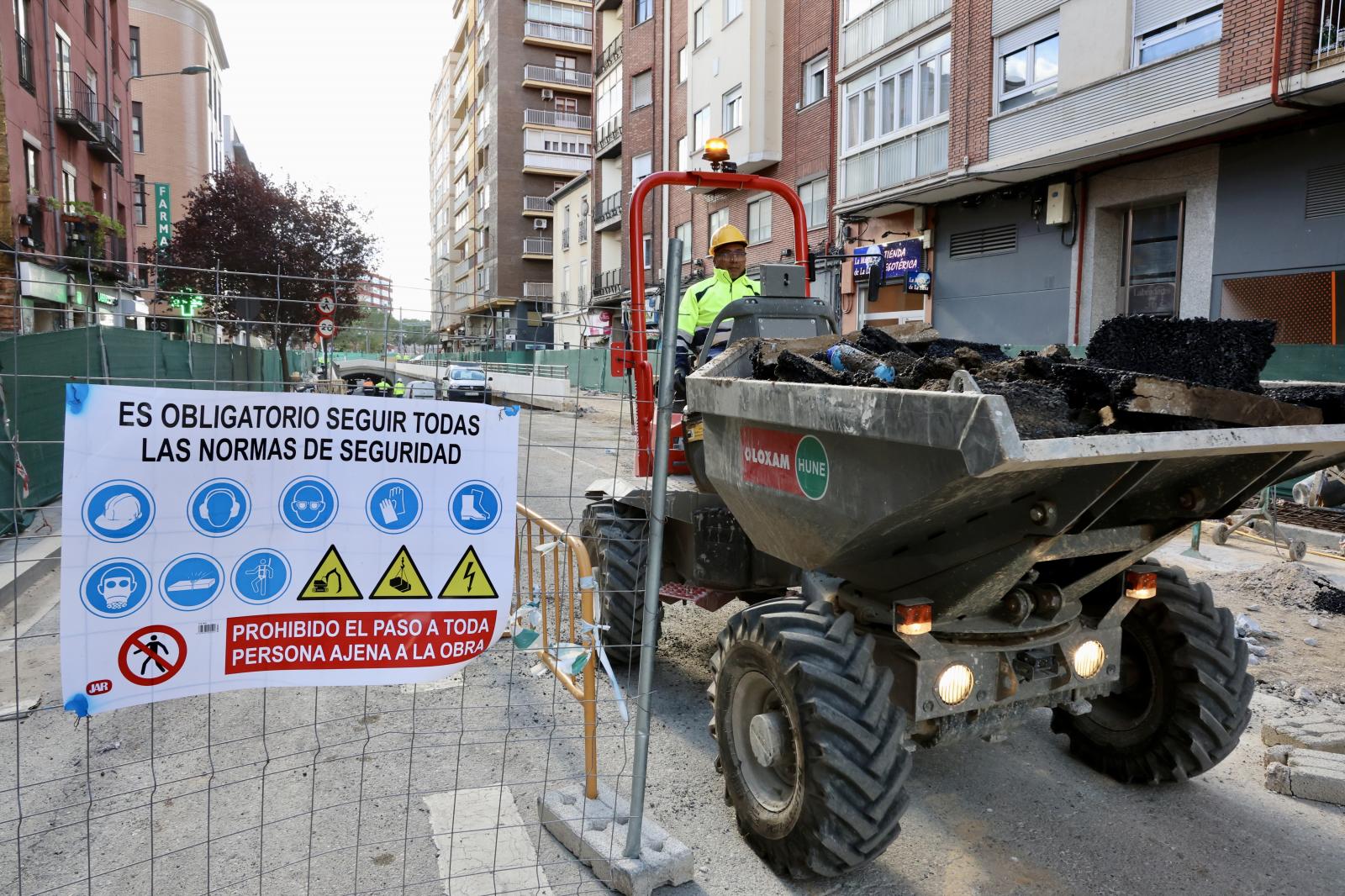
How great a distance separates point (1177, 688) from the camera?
143 inches

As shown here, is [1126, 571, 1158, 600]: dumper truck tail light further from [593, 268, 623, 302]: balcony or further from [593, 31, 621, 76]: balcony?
→ [593, 31, 621, 76]: balcony

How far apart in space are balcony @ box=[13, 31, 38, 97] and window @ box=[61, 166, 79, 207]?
9.00 feet

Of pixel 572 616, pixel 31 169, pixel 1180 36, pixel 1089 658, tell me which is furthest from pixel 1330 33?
pixel 31 169

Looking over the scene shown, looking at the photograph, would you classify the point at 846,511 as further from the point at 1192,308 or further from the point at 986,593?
the point at 1192,308

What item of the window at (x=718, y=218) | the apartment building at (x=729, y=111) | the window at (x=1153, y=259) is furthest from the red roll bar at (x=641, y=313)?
the window at (x=718, y=218)

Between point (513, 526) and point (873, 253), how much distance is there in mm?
18234

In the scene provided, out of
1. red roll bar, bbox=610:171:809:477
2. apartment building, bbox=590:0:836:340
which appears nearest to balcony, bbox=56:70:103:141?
apartment building, bbox=590:0:836:340

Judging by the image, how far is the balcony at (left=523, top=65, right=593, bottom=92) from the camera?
2136 inches

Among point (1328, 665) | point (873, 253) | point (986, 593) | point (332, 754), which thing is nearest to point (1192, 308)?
point (873, 253)

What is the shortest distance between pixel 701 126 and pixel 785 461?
26.3m

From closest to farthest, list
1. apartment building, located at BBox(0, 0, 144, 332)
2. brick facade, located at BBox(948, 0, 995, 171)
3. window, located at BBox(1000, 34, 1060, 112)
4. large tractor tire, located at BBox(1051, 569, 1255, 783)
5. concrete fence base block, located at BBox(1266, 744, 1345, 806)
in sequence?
1. large tractor tire, located at BBox(1051, 569, 1255, 783)
2. concrete fence base block, located at BBox(1266, 744, 1345, 806)
3. window, located at BBox(1000, 34, 1060, 112)
4. brick facade, located at BBox(948, 0, 995, 171)
5. apartment building, located at BBox(0, 0, 144, 332)

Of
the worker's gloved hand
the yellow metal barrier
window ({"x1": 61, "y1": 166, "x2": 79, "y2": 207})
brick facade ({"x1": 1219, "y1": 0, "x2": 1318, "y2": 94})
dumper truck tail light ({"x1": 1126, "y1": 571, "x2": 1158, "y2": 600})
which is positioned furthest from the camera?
window ({"x1": 61, "y1": 166, "x2": 79, "y2": 207})

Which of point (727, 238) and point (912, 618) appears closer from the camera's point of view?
point (912, 618)

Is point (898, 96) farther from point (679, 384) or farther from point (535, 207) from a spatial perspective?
point (535, 207)
